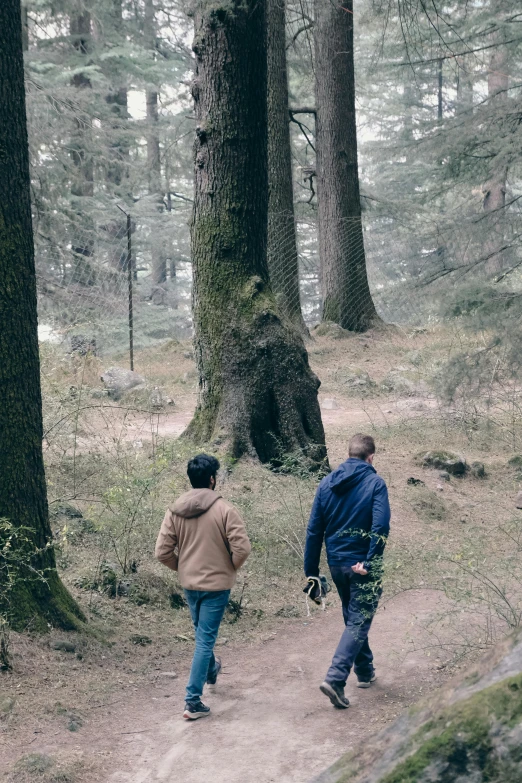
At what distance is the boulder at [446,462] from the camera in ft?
35.4

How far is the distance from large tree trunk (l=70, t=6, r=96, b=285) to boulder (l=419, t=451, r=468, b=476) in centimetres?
1125

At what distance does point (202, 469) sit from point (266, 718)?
1.52 m

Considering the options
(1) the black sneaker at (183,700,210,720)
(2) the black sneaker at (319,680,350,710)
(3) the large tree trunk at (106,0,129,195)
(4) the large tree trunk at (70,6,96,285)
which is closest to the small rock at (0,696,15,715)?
(1) the black sneaker at (183,700,210,720)

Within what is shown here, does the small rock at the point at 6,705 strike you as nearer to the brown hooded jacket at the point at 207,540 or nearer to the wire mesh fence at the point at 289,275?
the brown hooded jacket at the point at 207,540

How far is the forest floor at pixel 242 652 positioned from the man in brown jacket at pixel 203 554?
38 centimetres

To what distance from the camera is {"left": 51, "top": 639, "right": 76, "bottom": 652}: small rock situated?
562 centimetres

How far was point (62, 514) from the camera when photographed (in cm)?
796

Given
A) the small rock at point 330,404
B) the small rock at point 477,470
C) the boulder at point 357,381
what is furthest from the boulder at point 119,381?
the small rock at point 477,470

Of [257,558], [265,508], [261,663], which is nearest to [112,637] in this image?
[261,663]

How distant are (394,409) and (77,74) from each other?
16703 mm

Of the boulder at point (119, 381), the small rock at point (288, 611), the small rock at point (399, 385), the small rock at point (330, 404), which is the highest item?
the boulder at point (119, 381)

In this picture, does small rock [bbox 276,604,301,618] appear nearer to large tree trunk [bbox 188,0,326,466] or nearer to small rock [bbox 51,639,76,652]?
small rock [bbox 51,639,76,652]

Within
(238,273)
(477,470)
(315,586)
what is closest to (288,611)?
(315,586)

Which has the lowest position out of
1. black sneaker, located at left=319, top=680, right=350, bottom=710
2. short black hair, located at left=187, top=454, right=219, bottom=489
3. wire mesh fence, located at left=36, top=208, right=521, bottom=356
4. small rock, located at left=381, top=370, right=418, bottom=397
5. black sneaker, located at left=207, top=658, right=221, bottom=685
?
black sneaker, located at left=207, top=658, right=221, bottom=685
